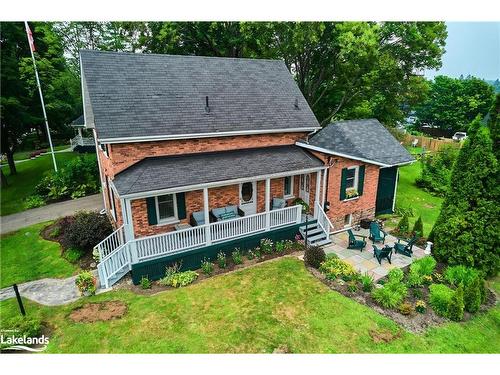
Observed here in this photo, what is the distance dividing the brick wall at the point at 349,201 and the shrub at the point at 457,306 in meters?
6.08

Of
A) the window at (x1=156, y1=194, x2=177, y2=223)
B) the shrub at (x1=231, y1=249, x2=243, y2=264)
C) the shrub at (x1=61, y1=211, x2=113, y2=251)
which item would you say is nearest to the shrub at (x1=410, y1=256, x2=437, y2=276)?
the shrub at (x1=231, y1=249, x2=243, y2=264)

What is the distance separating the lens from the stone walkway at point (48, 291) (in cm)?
1018

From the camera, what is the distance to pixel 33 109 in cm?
2402

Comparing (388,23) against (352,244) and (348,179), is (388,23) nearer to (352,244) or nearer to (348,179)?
(348,179)

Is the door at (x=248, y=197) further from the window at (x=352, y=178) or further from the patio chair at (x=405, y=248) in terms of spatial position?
the patio chair at (x=405, y=248)

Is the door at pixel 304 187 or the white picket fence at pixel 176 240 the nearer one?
the white picket fence at pixel 176 240

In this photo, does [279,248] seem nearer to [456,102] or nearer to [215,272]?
[215,272]

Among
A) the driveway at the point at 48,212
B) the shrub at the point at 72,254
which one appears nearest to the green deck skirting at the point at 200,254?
the shrub at the point at 72,254

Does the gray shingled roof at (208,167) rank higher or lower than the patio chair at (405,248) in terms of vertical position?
higher

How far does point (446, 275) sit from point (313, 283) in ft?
15.7

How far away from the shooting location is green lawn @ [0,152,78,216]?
19.7 meters

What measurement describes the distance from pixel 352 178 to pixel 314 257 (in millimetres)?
4996

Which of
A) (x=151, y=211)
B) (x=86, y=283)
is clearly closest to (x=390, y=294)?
(x=151, y=211)

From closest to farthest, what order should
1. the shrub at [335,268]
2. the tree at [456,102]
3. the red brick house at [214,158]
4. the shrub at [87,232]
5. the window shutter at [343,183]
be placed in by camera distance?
the shrub at [335,268]
the red brick house at [214,158]
the shrub at [87,232]
the window shutter at [343,183]
the tree at [456,102]
